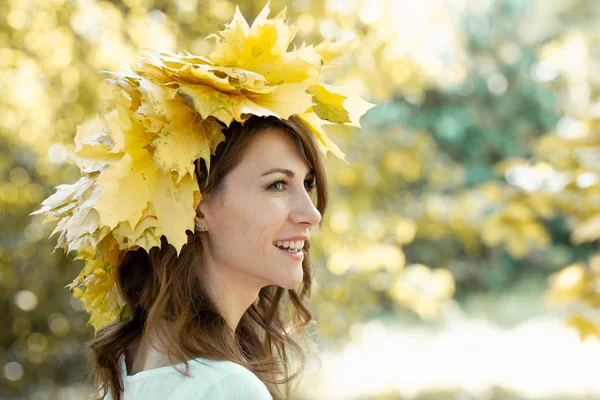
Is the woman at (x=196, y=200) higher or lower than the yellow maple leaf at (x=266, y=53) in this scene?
lower

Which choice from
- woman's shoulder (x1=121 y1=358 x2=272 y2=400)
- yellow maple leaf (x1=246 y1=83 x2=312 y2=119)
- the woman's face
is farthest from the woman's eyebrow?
woman's shoulder (x1=121 y1=358 x2=272 y2=400)

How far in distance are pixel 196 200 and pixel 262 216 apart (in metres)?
0.18

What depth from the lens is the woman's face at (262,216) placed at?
206cm

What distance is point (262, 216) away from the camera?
205 cm

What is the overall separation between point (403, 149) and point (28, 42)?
243cm

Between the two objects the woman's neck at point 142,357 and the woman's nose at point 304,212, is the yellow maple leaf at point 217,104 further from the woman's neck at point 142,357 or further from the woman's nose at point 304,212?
the woman's neck at point 142,357

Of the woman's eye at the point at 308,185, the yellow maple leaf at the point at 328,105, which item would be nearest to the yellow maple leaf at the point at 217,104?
the yellow maple leaf at the point at 328,105

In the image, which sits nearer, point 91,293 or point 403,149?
point 91,293

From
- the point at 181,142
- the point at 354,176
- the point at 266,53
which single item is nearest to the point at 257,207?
the point at 181,142

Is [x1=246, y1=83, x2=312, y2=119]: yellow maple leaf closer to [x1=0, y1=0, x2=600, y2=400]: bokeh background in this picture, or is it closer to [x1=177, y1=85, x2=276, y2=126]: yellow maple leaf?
[x1=177, y1=85, x2=276, y2=126]: yellow maple leaf

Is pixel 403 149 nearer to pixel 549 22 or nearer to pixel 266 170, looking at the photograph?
pixel 266 170

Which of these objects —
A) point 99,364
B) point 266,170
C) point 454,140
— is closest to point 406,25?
point 266,170

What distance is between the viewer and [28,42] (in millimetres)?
4445

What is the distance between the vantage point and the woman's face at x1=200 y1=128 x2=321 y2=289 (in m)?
2.06
